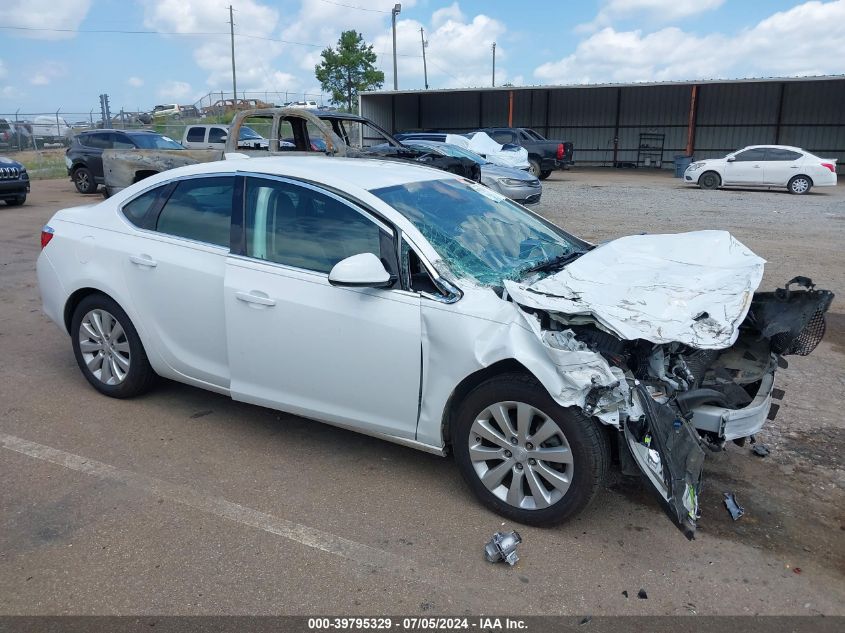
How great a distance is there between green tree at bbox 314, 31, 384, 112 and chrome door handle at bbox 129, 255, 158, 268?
42.9 meters

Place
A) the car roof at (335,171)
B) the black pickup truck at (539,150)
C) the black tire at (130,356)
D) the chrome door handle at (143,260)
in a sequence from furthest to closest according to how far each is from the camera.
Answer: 1. the black pickup truck at (539,150)
2. the black tire at (130,356)
3. the chrome door handle at (143,260)
4. the car roof at (335,171)

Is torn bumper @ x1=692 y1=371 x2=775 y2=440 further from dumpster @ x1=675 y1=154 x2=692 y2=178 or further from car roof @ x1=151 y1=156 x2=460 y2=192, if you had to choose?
dumpster @ x1=675 y1=154 x2=692 y2=178

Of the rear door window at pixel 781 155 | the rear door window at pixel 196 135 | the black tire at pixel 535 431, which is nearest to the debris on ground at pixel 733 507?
the black tire at pixel 535 431

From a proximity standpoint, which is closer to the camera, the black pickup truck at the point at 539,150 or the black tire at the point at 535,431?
the black tire at the point at 535,431

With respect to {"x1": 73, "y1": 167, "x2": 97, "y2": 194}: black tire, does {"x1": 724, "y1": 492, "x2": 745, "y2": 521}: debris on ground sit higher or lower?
lower

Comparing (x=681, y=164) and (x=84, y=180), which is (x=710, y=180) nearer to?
(x=681, y=164)

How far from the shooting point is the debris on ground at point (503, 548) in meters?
3.22

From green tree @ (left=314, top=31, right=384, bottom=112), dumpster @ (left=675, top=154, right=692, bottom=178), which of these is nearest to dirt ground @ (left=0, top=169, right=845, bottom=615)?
dumpster @ (left=675, top=154, right=692, bottom=178)

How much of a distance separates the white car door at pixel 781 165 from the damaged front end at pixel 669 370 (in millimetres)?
19582

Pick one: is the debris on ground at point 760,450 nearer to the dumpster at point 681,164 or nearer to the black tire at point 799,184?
the black tire at point 799,184

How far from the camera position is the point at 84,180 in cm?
1938

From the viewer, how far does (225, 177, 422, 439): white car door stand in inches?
145

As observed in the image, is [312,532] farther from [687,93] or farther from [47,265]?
[687,93]

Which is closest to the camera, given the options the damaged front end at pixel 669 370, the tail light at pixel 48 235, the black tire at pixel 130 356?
the damaged front end at pixel 669 370
